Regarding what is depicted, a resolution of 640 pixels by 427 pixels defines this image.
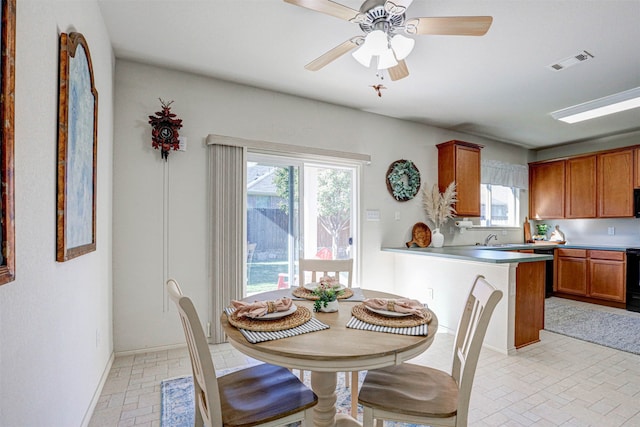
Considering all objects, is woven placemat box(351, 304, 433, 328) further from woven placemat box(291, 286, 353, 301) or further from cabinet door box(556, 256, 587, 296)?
cabinet door box(556, 256, 587, 296)

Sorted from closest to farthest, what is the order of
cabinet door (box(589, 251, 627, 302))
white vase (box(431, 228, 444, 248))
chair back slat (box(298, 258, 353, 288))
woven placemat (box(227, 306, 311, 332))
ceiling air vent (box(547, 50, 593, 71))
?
woven placemat (box(227, 306, 311, 332)), chair back slat (box(298, 258, 353, 288)), ceiling air vent (box(547, 50, 593, 71)), white vase (box(431, 228, 444, 248)), cabinet door (box(589, 251, 627, 302))

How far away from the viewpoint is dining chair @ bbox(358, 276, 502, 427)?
1291mm

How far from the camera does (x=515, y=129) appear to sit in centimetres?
472

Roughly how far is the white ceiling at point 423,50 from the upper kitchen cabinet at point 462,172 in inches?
25.4

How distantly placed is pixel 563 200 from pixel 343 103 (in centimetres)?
418

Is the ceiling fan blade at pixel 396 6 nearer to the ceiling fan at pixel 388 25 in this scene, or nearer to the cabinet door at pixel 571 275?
the ceiling fan at pixel 388 25

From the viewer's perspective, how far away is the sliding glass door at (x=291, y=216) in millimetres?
3393

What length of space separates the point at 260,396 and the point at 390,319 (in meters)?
0.66

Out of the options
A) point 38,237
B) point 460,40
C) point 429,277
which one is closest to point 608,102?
point 460,40

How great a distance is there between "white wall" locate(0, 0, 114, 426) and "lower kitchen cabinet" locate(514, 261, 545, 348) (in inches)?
132

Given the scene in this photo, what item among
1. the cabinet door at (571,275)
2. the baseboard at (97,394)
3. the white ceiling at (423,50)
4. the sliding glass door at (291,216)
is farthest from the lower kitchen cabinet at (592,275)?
the baseboard at (97,394)

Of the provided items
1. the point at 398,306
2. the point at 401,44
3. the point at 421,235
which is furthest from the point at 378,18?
the point at 421,235

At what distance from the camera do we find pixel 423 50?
261 centimetres

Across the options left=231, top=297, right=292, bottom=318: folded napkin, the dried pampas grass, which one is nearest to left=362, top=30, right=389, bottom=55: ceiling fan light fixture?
left=231, top=297, right=292, bottom=318: folded napkin
